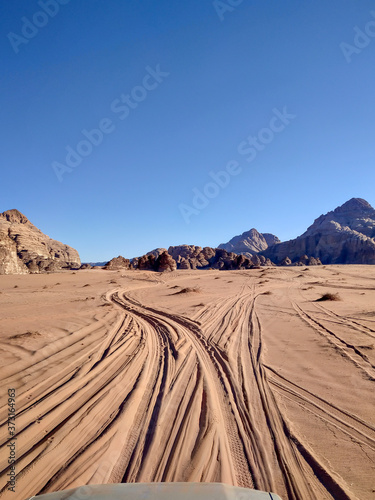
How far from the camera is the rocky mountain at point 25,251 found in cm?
3684

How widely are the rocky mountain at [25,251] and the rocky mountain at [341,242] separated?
67142mm

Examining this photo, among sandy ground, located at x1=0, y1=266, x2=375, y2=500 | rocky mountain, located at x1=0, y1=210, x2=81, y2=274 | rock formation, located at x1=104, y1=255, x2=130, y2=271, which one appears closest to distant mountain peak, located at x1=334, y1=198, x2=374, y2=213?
rock formation, located at x1=104, y1=255, x2=130, y2=271

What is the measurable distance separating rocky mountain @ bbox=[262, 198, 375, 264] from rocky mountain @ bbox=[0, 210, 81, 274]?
6714 cm

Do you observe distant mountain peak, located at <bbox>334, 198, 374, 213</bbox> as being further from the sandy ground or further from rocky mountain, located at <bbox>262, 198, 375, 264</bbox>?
the sandy ground

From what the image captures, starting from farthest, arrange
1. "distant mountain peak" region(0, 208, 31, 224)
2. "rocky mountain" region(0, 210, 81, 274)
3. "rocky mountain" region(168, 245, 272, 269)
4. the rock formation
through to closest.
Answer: "distant mountain peak" region(0, 208, 31, 224) → "rocky mountain" region(168, 245, 272, 269) → the rock formation → "rocky mountain" region(0, 210, 81, 274)

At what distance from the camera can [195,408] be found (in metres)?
4.05

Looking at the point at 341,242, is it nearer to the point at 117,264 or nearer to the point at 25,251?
the point at 117,264

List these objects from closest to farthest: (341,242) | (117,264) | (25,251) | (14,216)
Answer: (117,264) < (25,251) < (14,216) < (341,242)

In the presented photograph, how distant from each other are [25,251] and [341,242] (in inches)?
3967

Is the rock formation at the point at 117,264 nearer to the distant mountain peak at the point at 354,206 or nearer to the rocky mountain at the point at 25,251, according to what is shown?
the rocky mountain at the point at 25,251

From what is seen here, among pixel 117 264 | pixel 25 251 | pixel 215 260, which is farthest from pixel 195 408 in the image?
pixel 215 260

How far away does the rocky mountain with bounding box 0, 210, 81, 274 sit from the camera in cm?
3684

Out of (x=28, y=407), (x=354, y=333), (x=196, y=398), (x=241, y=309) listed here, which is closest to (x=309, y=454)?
(x=196, y=398)

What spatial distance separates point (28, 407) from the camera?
13.1ft
